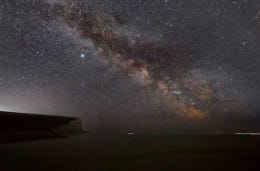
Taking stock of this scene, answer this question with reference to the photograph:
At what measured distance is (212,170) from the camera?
2084 cm

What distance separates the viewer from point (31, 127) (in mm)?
81062

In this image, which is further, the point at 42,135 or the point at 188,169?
the point at 42,135

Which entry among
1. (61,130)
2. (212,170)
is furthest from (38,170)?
(61,130)

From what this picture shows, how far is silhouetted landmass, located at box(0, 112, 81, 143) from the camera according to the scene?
2667 inches

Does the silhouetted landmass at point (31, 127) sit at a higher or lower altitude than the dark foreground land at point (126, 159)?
higher

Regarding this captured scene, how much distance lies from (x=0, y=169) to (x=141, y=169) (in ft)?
33.8

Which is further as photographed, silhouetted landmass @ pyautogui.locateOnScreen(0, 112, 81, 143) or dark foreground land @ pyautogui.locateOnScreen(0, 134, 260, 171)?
silhouetted landmass @ pyautogui.locateOnScreen(0, 112, 81, 143)

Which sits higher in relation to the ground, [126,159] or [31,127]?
[31,127]

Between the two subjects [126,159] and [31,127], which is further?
[31,127]

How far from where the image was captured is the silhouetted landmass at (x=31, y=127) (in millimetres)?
67750

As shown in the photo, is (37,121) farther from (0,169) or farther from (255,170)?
(255,170)

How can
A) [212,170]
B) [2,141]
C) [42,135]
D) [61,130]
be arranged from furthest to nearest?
1. [61,130]
2. [42,135]
3. [2,141]
4. [212,170]

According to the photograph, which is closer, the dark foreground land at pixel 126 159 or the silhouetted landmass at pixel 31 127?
the dark foreground land at pixel 126 159

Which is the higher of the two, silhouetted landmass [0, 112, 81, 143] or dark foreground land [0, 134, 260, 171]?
silhouetted landmass [0, 112, 81, 143]
